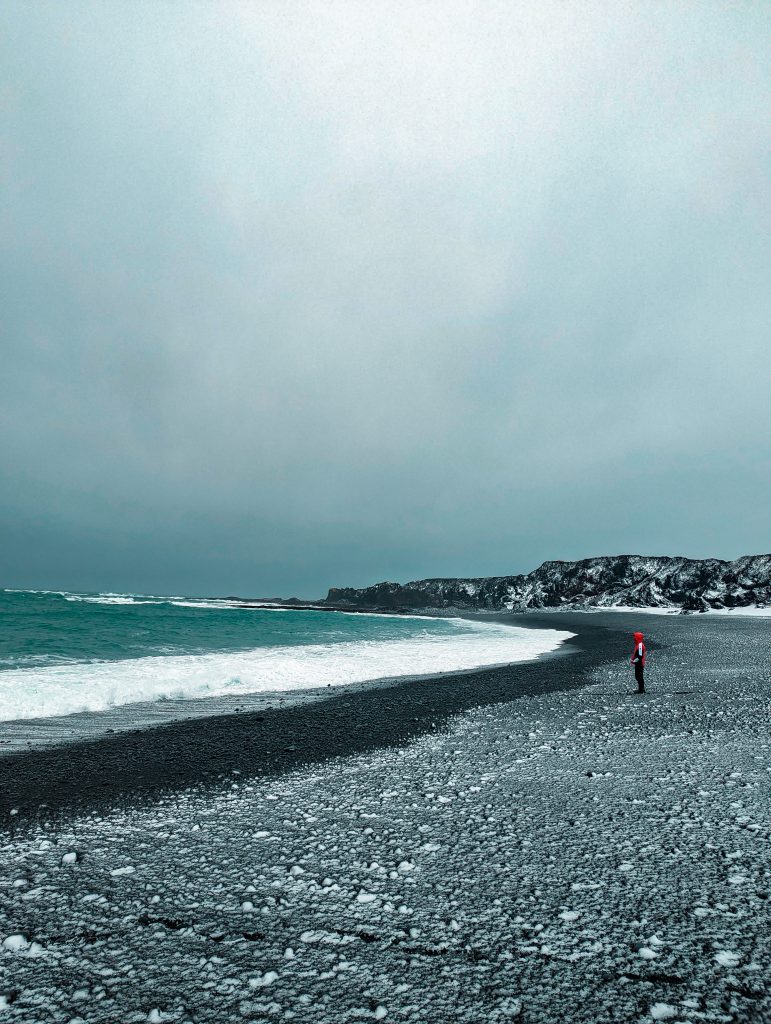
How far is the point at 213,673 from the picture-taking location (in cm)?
1916

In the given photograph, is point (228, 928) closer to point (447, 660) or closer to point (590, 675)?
point (590, 675)

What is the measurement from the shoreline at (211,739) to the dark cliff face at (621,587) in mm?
94501

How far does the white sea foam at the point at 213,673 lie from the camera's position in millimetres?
14627

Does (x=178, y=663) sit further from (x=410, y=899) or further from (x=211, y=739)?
(x=410, y=899)

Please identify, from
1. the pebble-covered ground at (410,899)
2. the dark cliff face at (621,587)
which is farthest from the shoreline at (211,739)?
the dark cliff face at (621,587)

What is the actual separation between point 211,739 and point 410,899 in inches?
288

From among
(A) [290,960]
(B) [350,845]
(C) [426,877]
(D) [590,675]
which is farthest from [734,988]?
(D) [590,675]

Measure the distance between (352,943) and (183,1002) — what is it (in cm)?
128

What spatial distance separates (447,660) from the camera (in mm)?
25844

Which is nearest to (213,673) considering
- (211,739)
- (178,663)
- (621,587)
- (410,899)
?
(178,663)

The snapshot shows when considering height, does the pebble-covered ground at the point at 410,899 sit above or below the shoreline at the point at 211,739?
above

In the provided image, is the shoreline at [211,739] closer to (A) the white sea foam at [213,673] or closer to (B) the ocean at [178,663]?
(A) the white sea foam at [213,673]

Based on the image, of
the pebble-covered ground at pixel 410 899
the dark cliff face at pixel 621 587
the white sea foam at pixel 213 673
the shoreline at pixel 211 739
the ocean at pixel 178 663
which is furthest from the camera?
the dark cliff face at pixel 621 587

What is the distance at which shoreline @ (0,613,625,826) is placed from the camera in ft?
26.0
